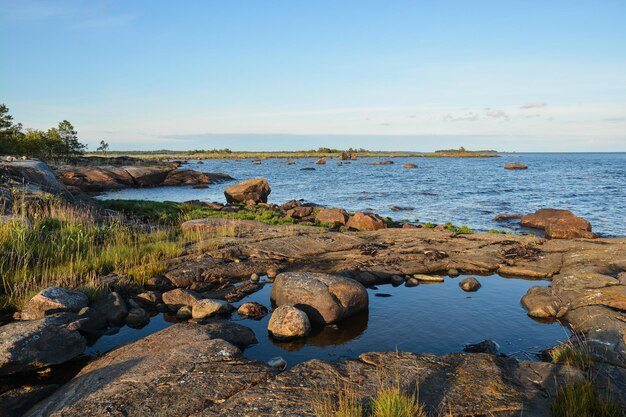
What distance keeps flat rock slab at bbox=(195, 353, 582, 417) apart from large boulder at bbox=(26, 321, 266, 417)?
386 mm

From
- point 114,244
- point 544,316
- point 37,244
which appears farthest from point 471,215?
point 37,244

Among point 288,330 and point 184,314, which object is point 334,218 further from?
point 288,330

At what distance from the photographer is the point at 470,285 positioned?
1358cm

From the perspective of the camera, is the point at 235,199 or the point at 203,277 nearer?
the point at 203,277

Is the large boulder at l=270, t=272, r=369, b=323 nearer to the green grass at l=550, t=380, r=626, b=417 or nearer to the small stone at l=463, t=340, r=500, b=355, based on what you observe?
the small stone at l=463, t=340, r=500, b=355

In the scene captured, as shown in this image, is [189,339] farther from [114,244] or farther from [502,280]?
[502,280]

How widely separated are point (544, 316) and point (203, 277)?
973 cm

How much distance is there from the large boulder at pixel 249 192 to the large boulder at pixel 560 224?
21960mm

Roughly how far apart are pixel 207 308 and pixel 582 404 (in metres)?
8.06

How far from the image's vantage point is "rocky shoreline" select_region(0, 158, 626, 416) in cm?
637

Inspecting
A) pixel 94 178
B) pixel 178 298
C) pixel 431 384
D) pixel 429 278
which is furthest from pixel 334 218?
pixel 94 178

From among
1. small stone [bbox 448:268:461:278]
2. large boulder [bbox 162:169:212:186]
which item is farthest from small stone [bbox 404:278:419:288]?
large boulder [bbox 162:169:212:186]

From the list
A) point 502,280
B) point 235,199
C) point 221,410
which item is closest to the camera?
point 221,410

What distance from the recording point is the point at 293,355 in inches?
353
